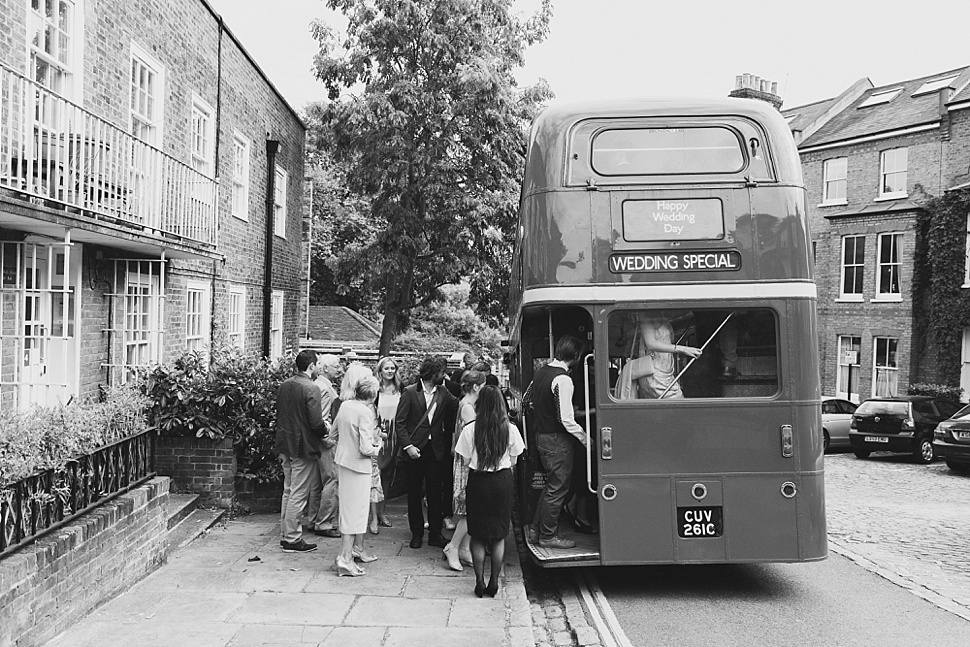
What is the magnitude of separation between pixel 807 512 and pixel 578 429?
1981mm

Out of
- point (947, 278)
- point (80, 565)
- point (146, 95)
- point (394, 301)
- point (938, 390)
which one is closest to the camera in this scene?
point (80, 565)

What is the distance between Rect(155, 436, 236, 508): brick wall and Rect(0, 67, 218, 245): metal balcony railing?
2496 millimetres

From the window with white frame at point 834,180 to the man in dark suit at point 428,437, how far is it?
26792mm

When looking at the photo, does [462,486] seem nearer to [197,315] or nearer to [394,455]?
[394,455]

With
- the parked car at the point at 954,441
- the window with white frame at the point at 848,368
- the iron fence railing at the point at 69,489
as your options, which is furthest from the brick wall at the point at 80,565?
the window with white frame at the point at 848,368

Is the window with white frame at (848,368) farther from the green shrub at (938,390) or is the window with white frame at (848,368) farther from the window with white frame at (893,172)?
the window with white frame at (893,172)

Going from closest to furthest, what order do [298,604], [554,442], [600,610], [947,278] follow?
1. [298,604]
2. [600,610]
3. [554,442]
4. [947,278]

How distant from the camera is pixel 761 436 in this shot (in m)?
7.39

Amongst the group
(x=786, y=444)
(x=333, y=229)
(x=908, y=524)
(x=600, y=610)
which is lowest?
(x=908, y=524)

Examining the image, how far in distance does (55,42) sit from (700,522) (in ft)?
26.5

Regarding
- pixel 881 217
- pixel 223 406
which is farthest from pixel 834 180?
pixel 223 406

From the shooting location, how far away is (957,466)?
1914 cm

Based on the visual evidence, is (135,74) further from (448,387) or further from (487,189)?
(487,189)

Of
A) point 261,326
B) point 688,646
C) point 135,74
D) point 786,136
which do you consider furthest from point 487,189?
point 688,646
